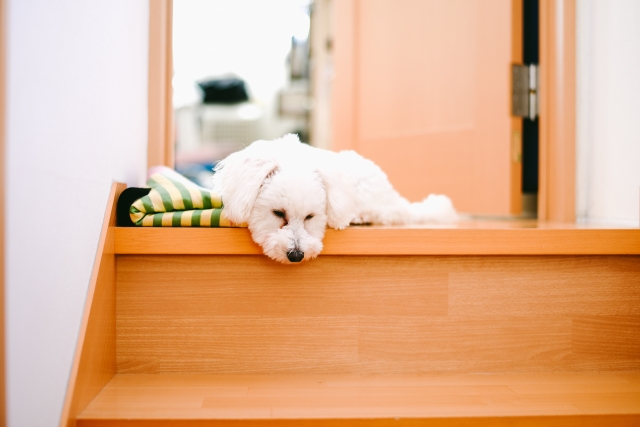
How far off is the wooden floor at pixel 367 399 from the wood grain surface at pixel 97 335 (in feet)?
0.09

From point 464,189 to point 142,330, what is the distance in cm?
133

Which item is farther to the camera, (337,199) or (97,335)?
(337,199)

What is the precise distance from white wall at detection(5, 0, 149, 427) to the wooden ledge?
13cm

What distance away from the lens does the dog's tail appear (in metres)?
1.49

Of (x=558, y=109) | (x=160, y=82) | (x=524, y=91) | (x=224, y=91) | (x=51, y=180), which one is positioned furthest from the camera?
(x=224, y=91)

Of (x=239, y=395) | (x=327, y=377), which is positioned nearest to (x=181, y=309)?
(x=239, y=395)

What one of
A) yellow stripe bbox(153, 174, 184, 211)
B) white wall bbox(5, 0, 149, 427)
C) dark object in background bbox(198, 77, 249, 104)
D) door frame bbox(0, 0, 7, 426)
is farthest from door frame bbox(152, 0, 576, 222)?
dark object in background bbox(198, 77, 249, 104)

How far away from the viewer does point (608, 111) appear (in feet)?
4.91

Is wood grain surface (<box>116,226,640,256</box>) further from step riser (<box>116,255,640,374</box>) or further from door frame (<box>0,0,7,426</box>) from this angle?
door frame (<box>0,0,7,426</box>)

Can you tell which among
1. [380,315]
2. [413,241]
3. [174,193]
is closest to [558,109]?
[413,241]

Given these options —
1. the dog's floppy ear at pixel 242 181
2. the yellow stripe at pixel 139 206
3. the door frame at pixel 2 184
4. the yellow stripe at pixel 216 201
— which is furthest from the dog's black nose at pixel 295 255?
the door frame at pixel 2 184

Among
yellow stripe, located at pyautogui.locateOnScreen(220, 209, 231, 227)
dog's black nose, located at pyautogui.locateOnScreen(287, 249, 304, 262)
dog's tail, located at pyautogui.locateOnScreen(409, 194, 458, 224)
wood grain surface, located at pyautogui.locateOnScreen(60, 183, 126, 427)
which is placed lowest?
wood grain surface, located at pyautogui.locateOnScreen(60, 183, 126, 427)

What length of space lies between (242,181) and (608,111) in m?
1.20

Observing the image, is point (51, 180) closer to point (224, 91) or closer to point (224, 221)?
point (224, 221)
